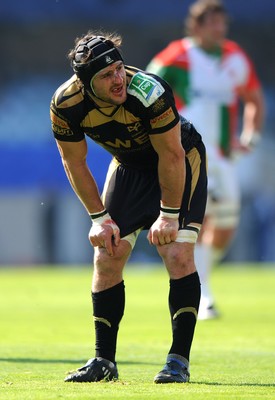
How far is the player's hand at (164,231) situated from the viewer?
636 cm

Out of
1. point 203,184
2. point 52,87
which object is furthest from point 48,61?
point 203,184

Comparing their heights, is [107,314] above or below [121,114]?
below

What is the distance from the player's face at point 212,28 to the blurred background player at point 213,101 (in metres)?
0.01

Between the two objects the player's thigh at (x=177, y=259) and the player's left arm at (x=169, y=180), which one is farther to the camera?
the player's thigh at (x=177, y=259)

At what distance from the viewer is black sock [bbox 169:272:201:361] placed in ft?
21.0

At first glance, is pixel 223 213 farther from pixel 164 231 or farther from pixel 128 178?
pixel 164 231

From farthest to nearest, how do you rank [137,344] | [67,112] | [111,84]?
1. [137,344]
2. [67,112]
3. [111,84]

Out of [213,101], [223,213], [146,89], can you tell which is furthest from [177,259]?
[213,101]

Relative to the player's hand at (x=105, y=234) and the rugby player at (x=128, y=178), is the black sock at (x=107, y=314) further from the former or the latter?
the player's hand at (x=105, y=234)

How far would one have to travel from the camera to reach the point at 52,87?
32.8 m

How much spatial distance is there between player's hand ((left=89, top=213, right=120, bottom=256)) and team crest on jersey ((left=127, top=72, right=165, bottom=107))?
0.77 metres

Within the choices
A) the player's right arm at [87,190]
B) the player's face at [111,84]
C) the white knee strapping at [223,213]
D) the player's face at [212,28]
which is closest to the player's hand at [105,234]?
the player's right arm at [87,190]

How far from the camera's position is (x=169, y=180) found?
20.8ft

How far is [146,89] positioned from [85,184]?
2.33ft
